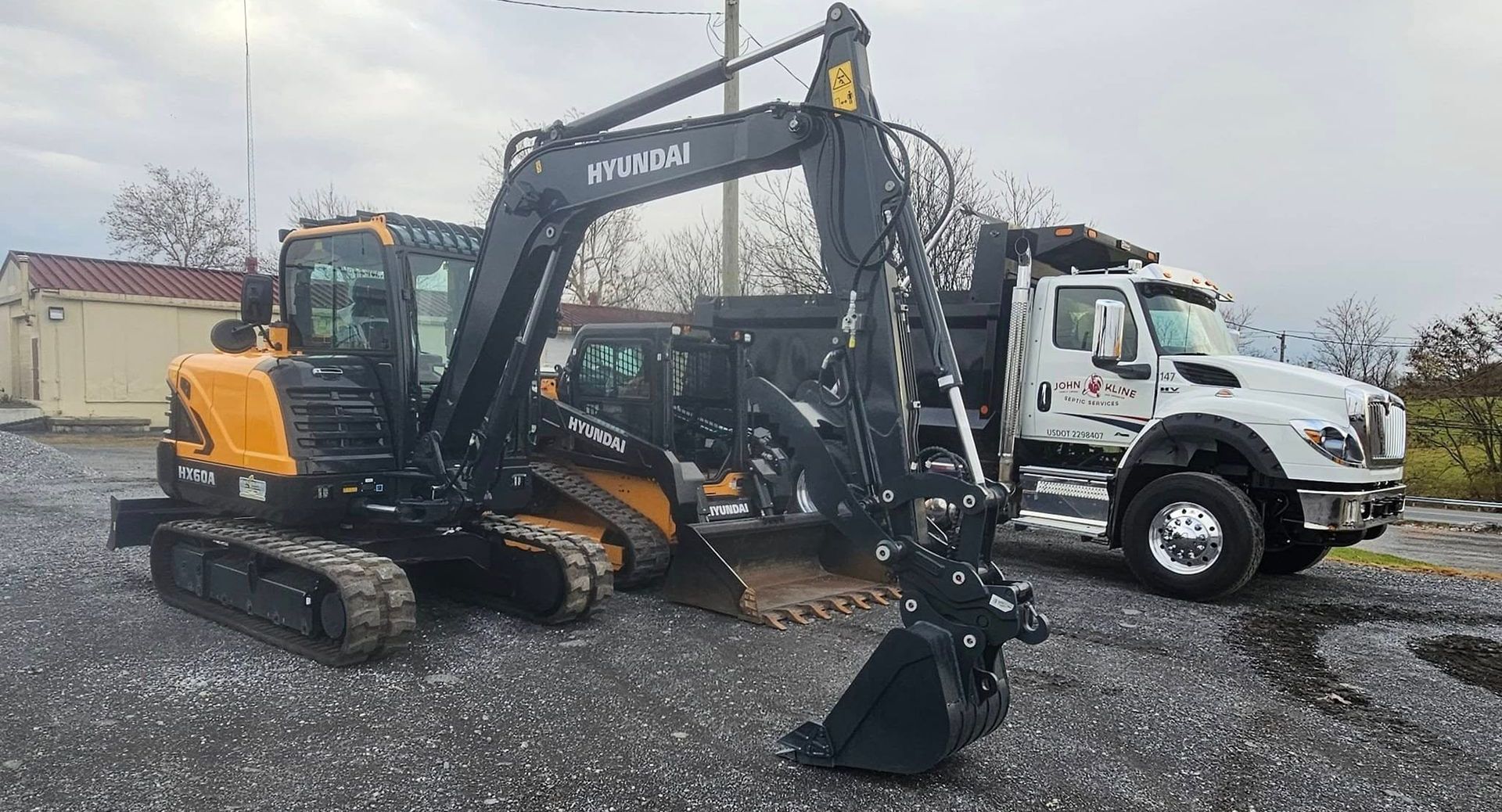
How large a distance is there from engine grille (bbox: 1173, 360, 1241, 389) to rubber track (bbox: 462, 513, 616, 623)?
16.1ft

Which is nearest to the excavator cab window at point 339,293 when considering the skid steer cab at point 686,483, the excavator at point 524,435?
the excavator at point 524,435

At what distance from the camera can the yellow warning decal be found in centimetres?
447

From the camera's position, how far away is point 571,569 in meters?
5.98

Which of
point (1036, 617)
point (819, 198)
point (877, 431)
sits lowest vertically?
point (1036, 617)

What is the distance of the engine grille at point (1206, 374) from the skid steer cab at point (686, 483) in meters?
3.04

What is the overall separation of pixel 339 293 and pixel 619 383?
2.35 m

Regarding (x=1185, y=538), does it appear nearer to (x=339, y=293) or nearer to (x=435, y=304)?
(x=435, y=304)

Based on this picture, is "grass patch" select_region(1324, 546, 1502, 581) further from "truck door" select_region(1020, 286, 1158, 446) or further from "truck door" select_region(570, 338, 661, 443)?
"truck door" select_region(570, 338, 661, 443)

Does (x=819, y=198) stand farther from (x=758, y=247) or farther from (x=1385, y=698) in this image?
(x=758, y=247)

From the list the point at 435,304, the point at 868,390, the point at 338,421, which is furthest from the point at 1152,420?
the point at 338,421

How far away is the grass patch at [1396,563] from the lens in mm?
9016

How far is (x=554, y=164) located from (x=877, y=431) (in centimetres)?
273

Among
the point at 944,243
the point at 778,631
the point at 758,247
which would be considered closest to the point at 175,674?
the point at 778,631

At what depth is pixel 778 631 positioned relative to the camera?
618cm
